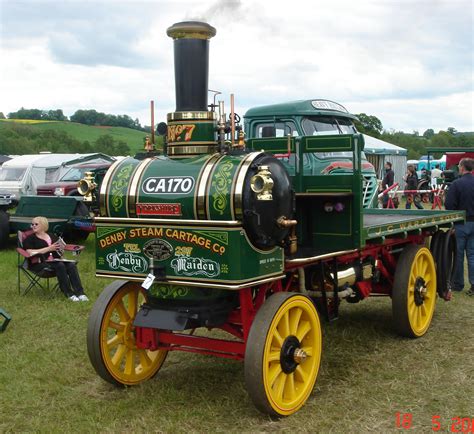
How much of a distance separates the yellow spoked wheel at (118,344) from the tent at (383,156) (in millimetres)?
18871

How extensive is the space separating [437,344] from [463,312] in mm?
1290

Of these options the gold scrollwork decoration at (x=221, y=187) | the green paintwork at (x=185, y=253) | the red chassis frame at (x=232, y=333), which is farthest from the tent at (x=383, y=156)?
the gold scrollwork decoration at (x=221, y=187)

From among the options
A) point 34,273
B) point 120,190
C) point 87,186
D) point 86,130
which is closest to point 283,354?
point 120,190

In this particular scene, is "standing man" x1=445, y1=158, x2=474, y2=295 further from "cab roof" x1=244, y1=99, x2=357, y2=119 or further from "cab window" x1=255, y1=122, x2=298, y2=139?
"cab window" x1=255, y1=122, x2=298, y2=139

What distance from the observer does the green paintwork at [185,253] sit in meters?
4.02

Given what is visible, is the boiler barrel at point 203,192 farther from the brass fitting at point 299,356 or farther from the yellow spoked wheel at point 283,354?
the brass fitting at point 299,356

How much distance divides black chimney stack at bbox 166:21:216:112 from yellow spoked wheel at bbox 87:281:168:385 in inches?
61.6

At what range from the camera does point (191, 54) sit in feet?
14.3

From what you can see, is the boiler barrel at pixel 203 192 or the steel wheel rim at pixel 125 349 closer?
the boiler barrel at pixel 203 192

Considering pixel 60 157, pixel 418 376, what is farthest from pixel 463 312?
pixel 60 157

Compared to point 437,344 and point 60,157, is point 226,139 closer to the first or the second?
point 437,344

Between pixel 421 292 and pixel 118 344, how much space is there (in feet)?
9.69

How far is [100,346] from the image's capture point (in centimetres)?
462

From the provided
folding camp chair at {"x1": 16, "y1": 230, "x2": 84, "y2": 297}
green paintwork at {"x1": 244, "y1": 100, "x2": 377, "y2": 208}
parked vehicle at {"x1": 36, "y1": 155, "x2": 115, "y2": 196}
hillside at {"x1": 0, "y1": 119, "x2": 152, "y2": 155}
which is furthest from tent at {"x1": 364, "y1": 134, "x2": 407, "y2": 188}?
hillside at {"x1": 0, "y1": 119, "x2": 152, "y2": 155}
